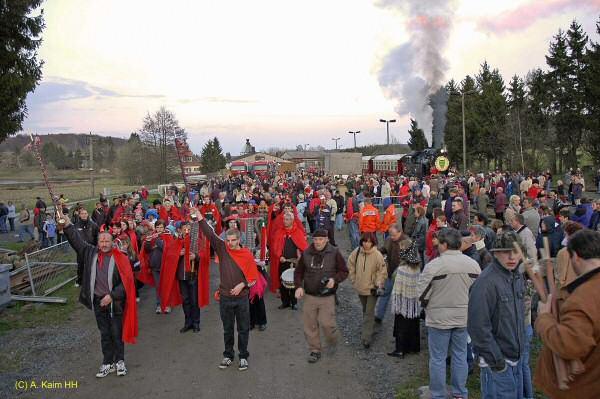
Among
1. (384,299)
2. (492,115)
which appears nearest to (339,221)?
(384,299)

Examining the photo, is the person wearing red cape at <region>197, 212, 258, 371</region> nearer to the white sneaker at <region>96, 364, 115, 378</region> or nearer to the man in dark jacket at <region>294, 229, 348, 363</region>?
the man in dark jacket at <region>294, 229, 348, 363</region>

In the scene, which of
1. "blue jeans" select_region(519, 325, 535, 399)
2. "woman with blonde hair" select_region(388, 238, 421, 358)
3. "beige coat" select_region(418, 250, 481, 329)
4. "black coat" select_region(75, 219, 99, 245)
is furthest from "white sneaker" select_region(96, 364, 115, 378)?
"black coat" select_region(75, 219, 99, 245)

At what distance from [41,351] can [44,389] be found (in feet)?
5.25

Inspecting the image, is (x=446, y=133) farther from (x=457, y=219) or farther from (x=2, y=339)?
(x=2, y=339)

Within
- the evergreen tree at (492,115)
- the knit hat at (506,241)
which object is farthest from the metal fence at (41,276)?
the evergreen tree at (492,115)

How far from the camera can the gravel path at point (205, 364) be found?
558cm

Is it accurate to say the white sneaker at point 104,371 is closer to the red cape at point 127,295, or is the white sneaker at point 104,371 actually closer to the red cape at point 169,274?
the red cape at point 127,295

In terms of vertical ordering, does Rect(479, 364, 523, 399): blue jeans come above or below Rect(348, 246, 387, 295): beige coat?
below

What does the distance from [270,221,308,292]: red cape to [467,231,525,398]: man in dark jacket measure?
4.77 metres

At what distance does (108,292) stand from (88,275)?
13.1 inches

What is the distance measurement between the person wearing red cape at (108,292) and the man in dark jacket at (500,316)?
169 inches

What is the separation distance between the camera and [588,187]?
101 ft

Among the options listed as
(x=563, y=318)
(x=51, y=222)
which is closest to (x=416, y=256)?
(x=563, y=318)

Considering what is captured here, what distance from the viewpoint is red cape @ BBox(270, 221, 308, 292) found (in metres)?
8.55
